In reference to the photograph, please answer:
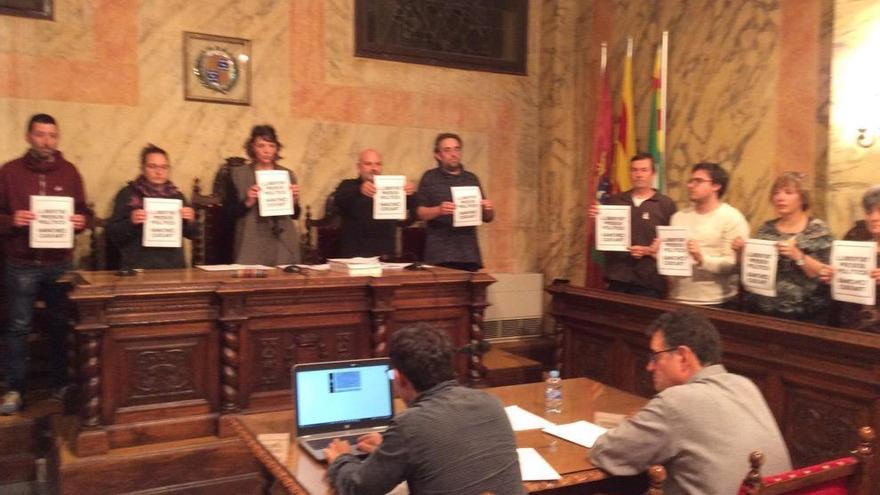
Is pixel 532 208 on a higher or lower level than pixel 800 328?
higher

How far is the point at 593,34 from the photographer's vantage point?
6676 millimetres

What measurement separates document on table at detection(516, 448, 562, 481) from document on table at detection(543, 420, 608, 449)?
172 millimetres

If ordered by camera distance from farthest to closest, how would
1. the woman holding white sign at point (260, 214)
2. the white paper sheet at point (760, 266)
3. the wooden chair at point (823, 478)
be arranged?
the woman holding white sign at point (260, 214) → the white paper sheet at point (760, 266) → the wooden chair at point (823, 478)

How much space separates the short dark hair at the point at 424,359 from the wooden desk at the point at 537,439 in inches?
15.4

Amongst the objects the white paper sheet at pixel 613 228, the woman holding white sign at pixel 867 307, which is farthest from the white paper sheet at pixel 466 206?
the woman holding white sign at pixel 867 307

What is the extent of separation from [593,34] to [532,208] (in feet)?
5.42

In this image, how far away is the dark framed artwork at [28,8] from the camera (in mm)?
5020

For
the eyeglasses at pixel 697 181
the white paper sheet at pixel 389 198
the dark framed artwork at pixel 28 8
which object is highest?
the dark framed artwork at pixel 28 8

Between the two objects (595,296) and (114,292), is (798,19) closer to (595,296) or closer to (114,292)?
(595,296)

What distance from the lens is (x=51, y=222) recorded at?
3.96 meters

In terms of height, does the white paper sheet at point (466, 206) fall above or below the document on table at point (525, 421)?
above

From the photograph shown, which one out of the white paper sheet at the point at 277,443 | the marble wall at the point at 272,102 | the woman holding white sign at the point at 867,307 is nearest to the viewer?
the white paper sheet at the point at 277,443

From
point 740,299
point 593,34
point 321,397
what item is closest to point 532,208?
point 593,34

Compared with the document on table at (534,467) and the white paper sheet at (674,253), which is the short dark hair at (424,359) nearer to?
the document on table at (534,467)
